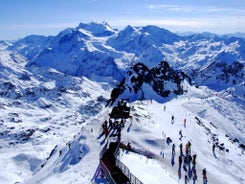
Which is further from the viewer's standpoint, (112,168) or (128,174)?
(112,168)

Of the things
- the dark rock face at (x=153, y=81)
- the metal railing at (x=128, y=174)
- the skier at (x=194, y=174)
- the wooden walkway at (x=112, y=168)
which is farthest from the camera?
the dark rock face at (x=153, y=81)

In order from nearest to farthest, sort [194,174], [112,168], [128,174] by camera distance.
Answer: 1. [128,174]
2. [112,168]
3. [194,174]

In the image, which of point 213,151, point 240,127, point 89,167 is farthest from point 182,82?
point 89,167

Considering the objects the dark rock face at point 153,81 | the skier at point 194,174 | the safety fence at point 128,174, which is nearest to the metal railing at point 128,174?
the safety fence at point 128,174

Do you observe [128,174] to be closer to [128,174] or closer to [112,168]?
[128,174]

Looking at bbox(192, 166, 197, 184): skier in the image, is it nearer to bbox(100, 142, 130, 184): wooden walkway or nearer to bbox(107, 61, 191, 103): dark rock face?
bbox(100, 142, 130, 184): wooden walkway

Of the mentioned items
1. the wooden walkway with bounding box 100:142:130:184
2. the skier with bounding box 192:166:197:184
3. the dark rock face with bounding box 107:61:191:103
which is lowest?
the dark rock face with bounding box 107:61:191:103

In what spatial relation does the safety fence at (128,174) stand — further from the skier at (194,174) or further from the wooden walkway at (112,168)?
the skier at (194,174)

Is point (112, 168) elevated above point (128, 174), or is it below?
below

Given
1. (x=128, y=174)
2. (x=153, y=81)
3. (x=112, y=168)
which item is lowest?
(x=153, y=81)

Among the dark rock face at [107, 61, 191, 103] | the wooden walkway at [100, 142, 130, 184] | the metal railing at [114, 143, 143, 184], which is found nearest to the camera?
the wooden walkway at [100, 142, 130, 184]

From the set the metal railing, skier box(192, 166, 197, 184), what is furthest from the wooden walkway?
skier box(192, 166, 197, 184)

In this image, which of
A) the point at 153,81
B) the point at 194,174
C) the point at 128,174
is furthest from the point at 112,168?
the point at 153,81
